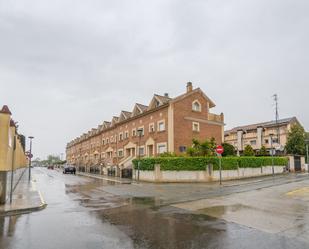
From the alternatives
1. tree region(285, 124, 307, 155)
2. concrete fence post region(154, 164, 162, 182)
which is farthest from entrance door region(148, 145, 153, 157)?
tree region(285, 124, 307, 155)

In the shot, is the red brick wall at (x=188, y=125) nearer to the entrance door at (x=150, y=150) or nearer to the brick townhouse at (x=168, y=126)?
the brick townhouse at (x=168, y=126)

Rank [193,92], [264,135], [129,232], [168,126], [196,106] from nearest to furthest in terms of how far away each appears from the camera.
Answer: [129,232] → [168,126] → [193,92] → [196,106] → [264,135]

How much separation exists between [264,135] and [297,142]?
14828mm

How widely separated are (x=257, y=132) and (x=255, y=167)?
33.6 m

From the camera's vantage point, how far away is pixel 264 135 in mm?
62625

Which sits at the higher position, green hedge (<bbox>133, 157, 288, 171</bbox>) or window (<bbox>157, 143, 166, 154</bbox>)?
window (<bbox>157, 143, 166, 154</bbox>)

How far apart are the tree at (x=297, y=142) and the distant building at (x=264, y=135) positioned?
156 inches

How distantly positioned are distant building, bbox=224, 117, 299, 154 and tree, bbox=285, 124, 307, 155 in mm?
3975

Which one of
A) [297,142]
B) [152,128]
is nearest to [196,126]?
[152,128]

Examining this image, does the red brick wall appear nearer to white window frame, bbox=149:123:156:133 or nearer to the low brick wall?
white window frame, bbox=149:123:156:133

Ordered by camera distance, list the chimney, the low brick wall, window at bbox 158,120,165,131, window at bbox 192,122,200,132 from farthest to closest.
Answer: the chimney < window at bbox 192,122,200,132 < window at bbox 158,120,165,131 < the low brick wall

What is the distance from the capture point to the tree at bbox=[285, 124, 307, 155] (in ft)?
155

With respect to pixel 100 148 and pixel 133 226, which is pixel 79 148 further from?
pixel 133 226

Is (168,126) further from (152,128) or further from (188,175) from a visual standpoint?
(188,175)
